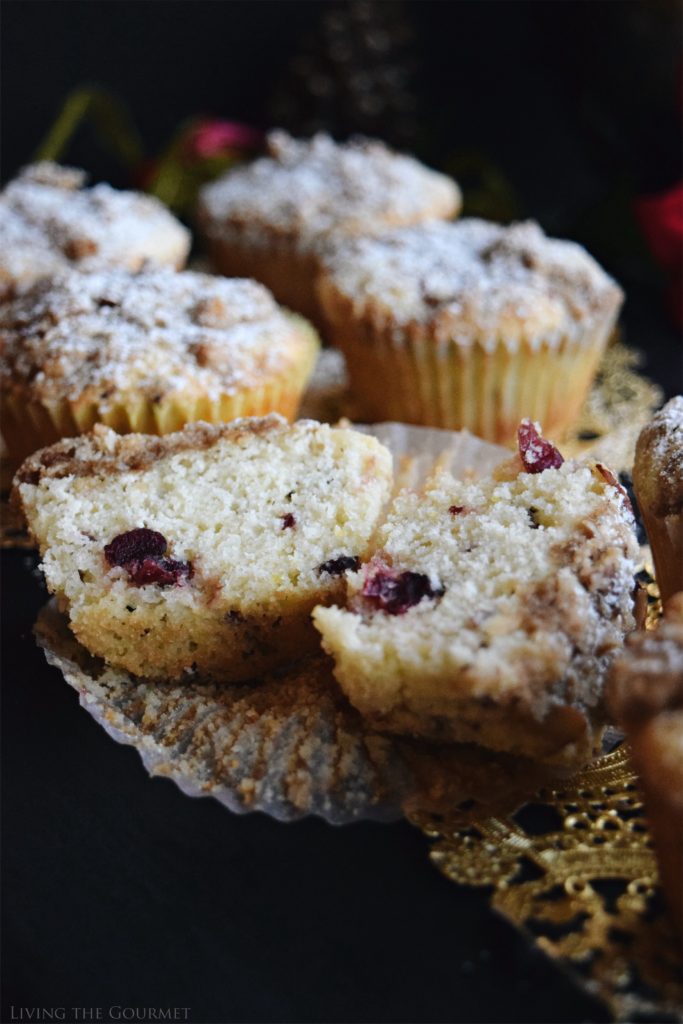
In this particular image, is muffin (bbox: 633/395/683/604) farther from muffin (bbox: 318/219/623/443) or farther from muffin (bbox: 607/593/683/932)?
muffin (bbox: 318/219/623/443)

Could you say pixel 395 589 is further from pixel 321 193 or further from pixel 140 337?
pixel 321 193

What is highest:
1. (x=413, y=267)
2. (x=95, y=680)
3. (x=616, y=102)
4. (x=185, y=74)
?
(x=185, y=74)

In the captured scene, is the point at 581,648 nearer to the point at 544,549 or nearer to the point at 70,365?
the point at 544,549

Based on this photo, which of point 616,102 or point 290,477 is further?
point 616,102

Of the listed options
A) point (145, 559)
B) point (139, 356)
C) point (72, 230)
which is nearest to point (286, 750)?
point (145, 559)

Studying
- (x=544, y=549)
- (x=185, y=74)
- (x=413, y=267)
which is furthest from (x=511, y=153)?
(x=544, y=549)

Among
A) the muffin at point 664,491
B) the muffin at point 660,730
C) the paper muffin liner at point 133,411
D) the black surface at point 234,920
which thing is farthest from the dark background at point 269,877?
the muffin at point 664,491

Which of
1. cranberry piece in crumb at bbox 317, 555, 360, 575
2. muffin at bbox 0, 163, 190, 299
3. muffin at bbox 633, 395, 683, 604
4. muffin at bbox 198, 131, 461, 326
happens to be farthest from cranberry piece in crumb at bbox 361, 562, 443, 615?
muffin at bbox 198, 131, 461, 326

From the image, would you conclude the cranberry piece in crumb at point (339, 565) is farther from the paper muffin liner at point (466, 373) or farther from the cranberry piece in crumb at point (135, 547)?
the paper muffin liner at point (466, 373)
